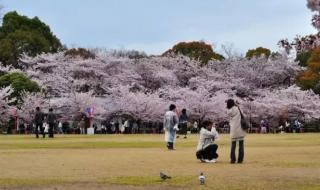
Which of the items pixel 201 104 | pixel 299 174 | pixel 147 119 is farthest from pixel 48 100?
pixel 299 174

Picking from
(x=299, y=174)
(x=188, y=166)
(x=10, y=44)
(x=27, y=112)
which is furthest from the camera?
(x=10, y=44)

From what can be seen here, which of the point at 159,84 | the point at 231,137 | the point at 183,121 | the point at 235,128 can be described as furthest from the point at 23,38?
the point at 235,128

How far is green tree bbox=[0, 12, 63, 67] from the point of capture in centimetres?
7269

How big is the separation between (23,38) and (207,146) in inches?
2313

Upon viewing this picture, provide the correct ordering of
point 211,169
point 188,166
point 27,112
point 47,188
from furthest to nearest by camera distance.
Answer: point 27,112 → point 188,166 → point 211,169 → point 47,188

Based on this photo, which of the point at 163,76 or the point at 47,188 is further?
the point at 163,76

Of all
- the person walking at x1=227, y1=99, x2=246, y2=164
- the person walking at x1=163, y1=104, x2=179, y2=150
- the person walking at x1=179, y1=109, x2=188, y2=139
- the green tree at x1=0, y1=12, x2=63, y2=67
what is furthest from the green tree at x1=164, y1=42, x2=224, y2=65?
the person walking at x1=227, y1=99, x2=246, y2=164

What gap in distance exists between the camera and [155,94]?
64.4 meters

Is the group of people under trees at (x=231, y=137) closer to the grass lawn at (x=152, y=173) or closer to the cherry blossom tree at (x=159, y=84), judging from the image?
the grass lawn at (x=152, y=173)

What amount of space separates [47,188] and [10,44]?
6379cm

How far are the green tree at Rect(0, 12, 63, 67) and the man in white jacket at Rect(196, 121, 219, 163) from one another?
57.1 meters

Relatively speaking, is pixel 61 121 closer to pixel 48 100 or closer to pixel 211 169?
pixel 48 100

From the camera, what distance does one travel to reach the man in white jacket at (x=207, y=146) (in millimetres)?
17547

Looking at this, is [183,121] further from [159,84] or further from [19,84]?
A: [159,84]
